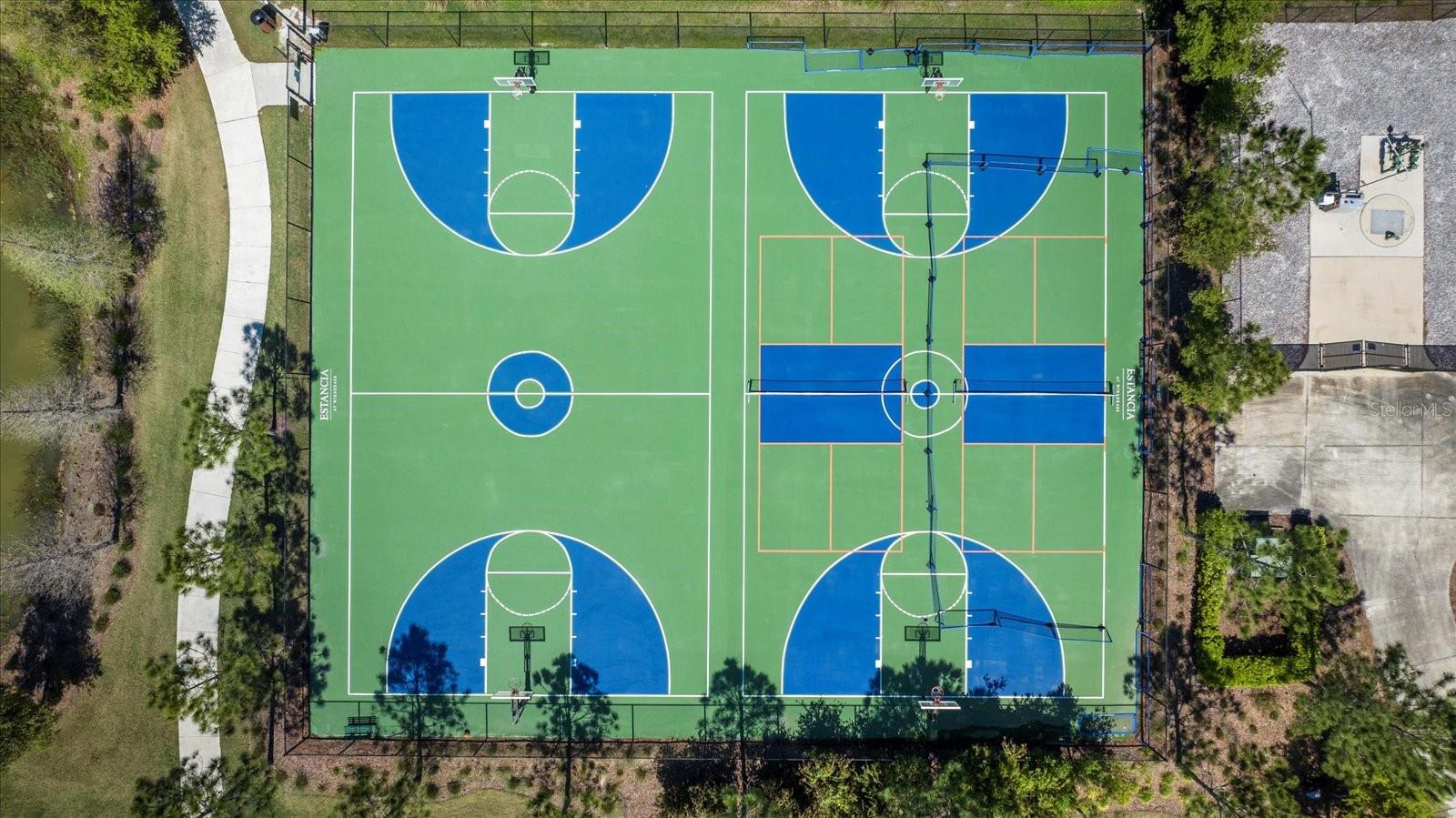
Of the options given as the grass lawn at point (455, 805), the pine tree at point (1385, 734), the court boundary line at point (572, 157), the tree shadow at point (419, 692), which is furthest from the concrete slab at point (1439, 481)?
the tree shadow at point (419, 692)

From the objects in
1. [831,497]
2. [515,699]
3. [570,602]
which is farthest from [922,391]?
[515,699]

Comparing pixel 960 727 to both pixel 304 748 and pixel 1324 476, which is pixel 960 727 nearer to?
pixel 1324 476

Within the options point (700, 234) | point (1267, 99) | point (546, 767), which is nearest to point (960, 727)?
point (546, 767)

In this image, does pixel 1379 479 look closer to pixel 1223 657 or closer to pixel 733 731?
pixel 1223 657

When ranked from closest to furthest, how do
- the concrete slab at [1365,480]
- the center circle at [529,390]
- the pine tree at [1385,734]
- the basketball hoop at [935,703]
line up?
the pine tree at [1385,734]
the basketball hoop at [935,703]
the concrete slab at [1365,480]
the center circle at [529,390]

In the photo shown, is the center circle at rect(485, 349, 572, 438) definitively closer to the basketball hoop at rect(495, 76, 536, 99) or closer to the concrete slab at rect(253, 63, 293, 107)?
the basketball hoop at rect(495, 76, 536, 99)

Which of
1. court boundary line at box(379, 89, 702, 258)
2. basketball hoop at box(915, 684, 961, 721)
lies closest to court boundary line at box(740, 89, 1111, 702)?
Answer: court boundary line at box(379, 89, 702, 258)

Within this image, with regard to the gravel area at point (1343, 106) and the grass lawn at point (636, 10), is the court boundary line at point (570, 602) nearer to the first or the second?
the grass lawn at point (636, 10)
